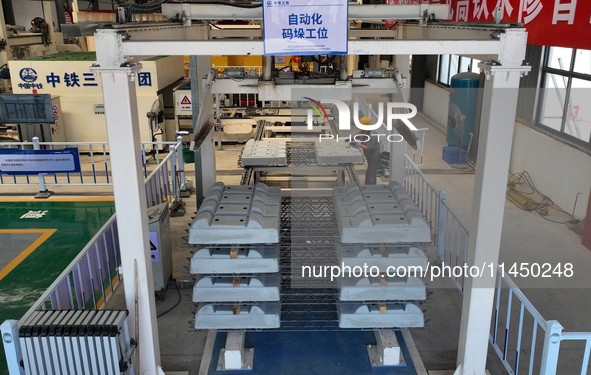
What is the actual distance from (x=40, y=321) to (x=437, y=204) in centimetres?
484

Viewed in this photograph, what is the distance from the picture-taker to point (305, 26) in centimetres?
349

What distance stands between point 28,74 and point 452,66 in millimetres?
11709

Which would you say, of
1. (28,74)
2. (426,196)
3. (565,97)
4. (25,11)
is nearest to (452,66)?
(565,97)

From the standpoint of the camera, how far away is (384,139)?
1193cm

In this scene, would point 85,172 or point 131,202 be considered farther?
point 85,172

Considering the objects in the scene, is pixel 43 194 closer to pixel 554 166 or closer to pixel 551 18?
pixel 551 18

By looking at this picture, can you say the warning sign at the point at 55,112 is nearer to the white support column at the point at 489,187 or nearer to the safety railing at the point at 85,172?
the safety railing at the point at 85,172

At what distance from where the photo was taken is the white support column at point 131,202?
3650mm

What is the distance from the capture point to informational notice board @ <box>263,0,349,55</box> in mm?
3443

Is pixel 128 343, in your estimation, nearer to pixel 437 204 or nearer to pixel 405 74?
pixel 437 204

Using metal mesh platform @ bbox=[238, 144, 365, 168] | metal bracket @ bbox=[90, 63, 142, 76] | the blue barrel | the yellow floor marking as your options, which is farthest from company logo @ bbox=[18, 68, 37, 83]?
the blue barrel

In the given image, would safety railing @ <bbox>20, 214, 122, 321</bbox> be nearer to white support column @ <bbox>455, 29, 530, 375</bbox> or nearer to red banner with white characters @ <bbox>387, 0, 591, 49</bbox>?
white support column @ <bbox>455, 29, 530, 375</bbox>

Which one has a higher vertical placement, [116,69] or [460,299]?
[116,69]

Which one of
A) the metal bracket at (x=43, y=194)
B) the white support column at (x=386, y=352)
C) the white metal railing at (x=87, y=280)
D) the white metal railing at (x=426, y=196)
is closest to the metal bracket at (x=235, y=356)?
the white support column at (x=386, y=352)
